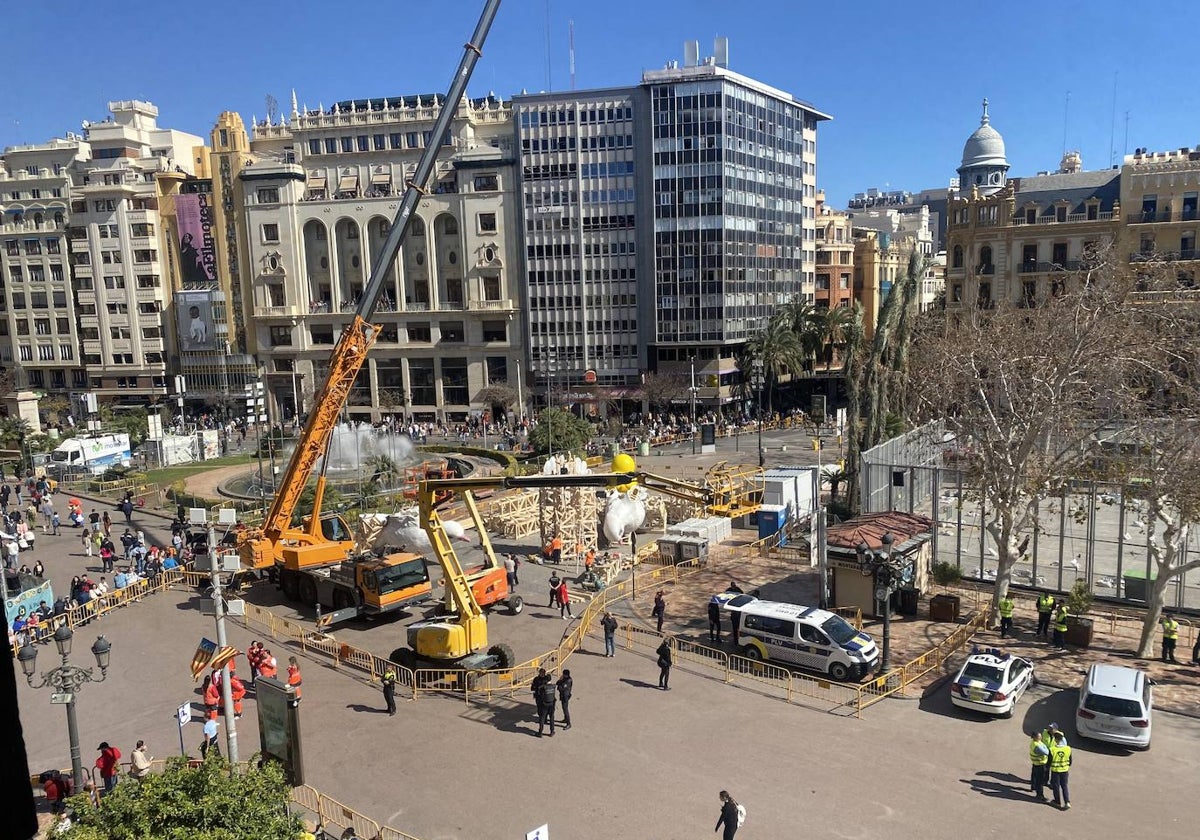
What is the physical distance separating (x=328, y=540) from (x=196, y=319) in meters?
60.7

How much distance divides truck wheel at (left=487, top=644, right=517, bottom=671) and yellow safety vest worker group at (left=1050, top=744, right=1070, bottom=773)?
37.8 feet

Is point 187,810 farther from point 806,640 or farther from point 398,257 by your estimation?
point 398,257

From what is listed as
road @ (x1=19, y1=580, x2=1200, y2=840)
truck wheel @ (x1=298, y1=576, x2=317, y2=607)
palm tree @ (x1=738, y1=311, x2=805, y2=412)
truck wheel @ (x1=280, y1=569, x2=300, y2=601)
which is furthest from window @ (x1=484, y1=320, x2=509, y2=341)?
road @ (x1=19, y1=580, x2=1200, y2=840)

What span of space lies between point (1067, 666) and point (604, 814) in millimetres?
12941

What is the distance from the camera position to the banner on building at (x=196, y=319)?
80.8m

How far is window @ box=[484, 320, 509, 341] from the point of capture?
7581 cm

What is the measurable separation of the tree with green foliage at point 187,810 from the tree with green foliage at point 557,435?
35642 mm

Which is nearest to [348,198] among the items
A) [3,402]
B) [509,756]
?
[3,402]

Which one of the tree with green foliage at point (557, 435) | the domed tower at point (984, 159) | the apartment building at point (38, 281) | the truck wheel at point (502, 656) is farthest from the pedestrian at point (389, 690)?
the domed tower at point (984, 159)

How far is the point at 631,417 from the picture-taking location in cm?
7294

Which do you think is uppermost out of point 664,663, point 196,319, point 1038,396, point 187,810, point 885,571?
point 196,319

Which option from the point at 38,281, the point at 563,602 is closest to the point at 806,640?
the point at 563,602

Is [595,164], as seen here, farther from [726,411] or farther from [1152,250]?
[1152,250]

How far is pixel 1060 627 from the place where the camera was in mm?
21766
